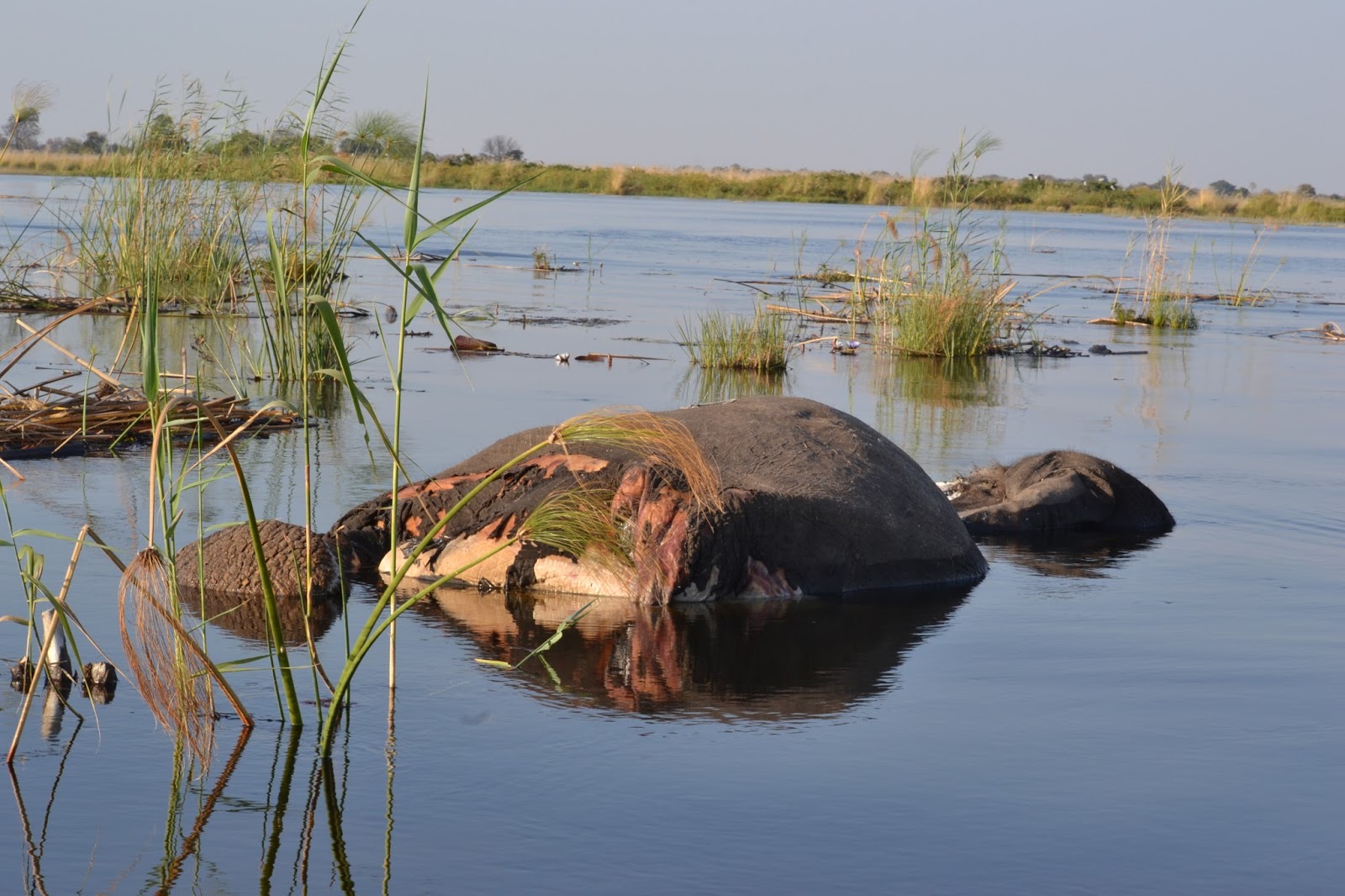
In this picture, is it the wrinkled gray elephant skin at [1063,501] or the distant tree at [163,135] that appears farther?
the distant tree at [163,135]

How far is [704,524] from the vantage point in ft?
18.0

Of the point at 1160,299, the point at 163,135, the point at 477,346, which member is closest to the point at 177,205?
the point at 163,135

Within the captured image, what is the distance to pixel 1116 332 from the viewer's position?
1962 centimetres

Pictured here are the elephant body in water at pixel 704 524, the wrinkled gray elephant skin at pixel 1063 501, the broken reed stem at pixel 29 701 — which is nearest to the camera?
the broken reed stem at pixel 29 701

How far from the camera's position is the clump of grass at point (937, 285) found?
14562mm

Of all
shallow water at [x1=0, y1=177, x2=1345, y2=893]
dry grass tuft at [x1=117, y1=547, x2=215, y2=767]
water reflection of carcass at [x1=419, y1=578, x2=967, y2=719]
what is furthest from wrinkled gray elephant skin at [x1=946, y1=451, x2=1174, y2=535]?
dry grass tuft at [x1=117, y1=547, x2=215, y2=767]

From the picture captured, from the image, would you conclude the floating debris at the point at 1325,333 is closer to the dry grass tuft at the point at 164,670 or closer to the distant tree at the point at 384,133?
the distant tree at the point at 384,133

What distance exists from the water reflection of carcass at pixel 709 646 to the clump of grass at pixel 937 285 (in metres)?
9.03

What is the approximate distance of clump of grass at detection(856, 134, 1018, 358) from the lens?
47.8 ft

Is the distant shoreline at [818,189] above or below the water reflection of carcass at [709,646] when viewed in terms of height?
above

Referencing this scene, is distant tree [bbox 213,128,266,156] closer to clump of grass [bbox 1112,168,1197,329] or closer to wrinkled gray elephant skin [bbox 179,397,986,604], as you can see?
wrinkled gray elephant skin [bbox 179,397,986,604]

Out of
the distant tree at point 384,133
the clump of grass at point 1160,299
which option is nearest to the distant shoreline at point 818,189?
the clump of grass at point 1160,299

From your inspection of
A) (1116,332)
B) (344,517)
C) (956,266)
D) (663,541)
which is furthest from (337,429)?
(1116,332)

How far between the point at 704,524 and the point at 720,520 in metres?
0.08
